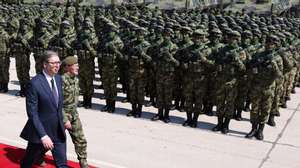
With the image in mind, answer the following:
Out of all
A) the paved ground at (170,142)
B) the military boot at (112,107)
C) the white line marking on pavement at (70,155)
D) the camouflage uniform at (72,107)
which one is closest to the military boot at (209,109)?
the paved ground at (170,142)

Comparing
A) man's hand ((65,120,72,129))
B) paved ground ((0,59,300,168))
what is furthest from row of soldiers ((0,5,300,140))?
man's hand ((65,120,72,129))

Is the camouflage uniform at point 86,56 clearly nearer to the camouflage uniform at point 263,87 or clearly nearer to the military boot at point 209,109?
the military boot at point 209,109

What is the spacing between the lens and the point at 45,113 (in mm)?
4379

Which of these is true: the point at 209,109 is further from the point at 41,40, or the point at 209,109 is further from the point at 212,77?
the point at 41,40

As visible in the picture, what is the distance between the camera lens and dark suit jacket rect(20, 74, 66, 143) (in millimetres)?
4246

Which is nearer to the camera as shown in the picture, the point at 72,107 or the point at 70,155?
the point at 72,107

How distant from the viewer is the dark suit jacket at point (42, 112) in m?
4.25

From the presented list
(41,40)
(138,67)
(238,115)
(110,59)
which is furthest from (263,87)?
(41,40)

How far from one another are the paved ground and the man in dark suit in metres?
1.53

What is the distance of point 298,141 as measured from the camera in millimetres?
7660

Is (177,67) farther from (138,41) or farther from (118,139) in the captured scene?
(118,139)

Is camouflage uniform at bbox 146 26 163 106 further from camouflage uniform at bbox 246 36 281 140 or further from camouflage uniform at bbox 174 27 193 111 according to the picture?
camouflage uniform at bbox 246 36 281 140

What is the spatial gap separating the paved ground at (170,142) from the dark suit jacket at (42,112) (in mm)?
1630

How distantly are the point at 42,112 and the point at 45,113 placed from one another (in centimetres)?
3
